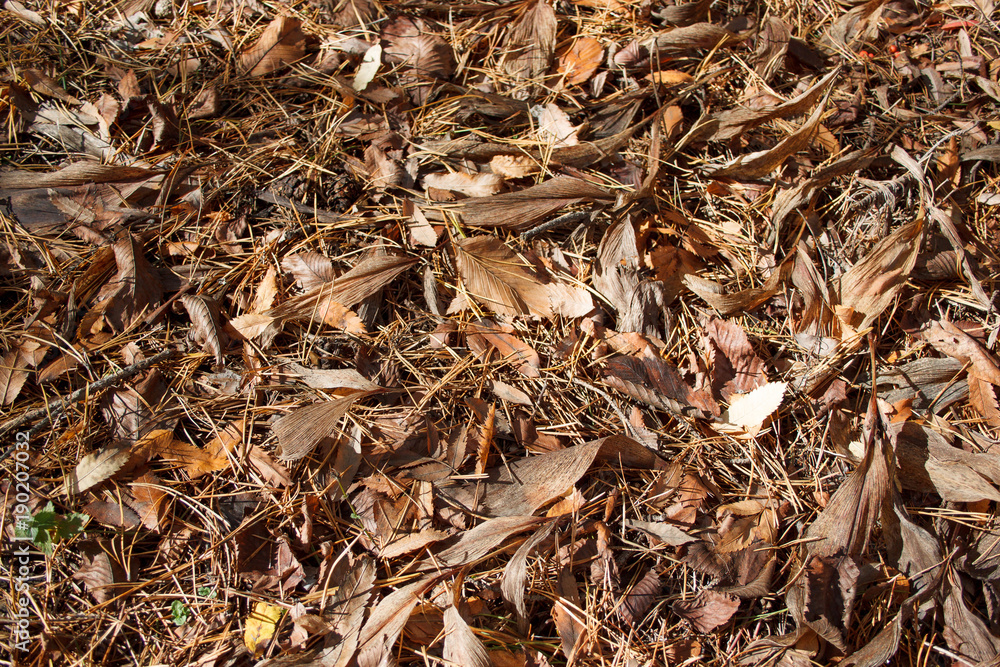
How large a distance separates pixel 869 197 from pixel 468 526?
63.0 inches

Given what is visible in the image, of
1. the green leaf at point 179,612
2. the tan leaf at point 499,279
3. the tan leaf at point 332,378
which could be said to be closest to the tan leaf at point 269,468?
the tan leaf at point 332,378

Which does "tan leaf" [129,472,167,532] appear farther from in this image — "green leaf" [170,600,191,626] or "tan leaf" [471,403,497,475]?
"tan leaf" [471,403,497,475]

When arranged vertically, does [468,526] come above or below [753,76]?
below

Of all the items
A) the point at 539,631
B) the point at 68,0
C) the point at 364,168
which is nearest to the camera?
the point at 539,631

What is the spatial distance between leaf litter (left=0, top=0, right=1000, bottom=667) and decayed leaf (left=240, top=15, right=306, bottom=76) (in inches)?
0.5

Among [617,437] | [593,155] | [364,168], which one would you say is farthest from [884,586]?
[364,168]

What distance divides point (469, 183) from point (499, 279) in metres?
0.33

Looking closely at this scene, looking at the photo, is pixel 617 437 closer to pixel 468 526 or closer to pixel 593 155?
pixel 468 526

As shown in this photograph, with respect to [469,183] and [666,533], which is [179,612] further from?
[469,183]

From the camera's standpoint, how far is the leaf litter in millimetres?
1392

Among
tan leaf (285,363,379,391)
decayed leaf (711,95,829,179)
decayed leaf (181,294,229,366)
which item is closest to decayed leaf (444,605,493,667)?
tan leaf (285,363,379,391)

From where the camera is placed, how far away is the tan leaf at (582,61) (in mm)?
1821

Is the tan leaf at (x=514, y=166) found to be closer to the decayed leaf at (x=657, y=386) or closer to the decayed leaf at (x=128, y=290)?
the decayed leaf at (x=657, y=386)

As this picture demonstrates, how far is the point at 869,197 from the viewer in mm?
1748
